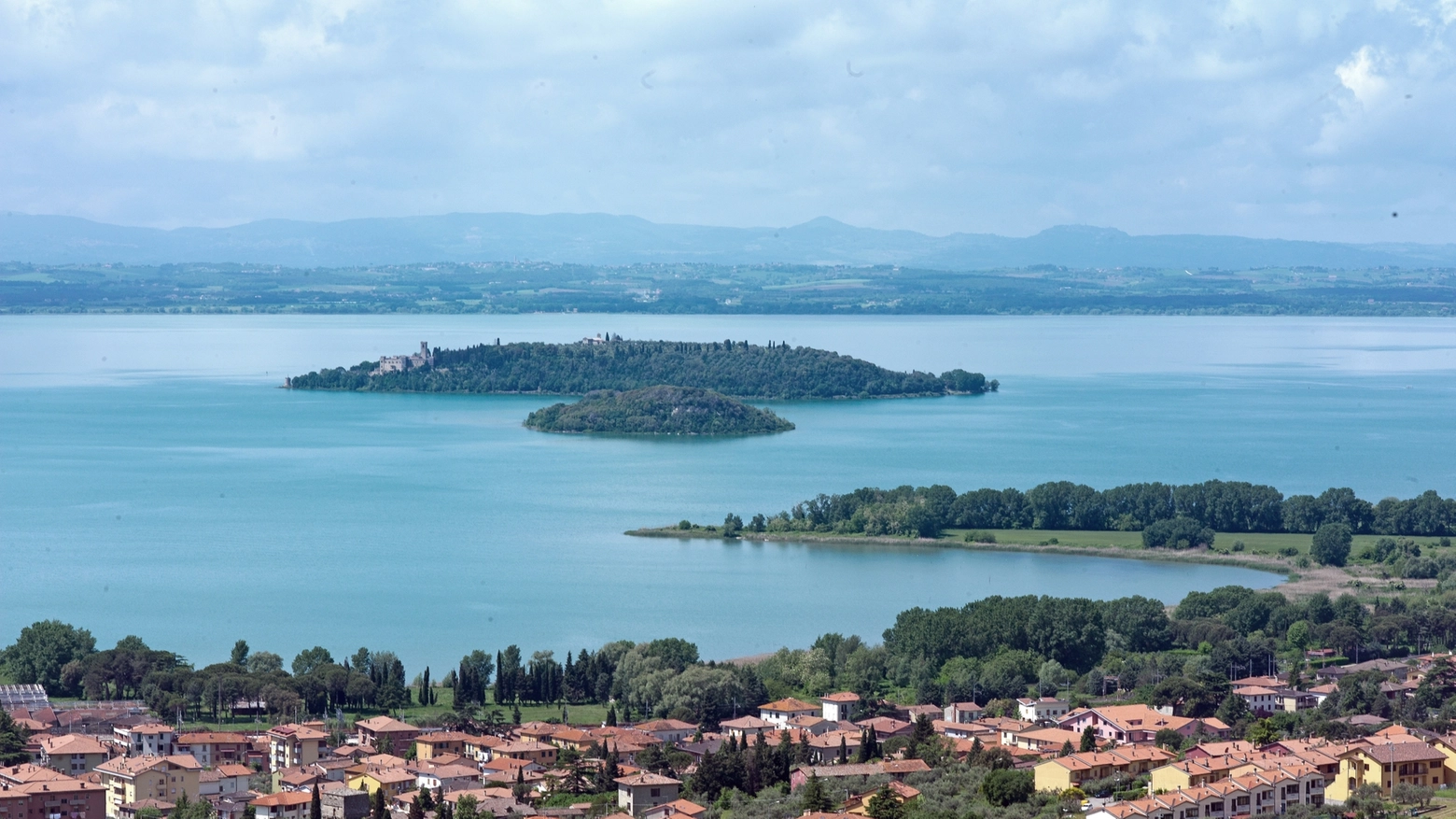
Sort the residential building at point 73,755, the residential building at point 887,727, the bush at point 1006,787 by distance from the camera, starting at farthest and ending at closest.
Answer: the residential building at point 887,727
the residential building at point 73,755
the bush at point 1006,787

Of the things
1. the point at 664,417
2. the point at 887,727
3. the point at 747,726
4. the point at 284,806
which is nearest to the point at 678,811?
the point at 284,806

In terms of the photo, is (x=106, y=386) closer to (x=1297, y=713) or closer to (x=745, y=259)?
(x=1297, y=713)

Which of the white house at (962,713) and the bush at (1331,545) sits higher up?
the bush at (1331,545)

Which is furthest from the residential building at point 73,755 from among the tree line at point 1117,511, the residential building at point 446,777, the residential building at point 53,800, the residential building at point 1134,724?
the tree line at point 1117,511

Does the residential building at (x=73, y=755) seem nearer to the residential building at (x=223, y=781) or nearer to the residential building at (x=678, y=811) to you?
the residential building at (x=223, y=781)

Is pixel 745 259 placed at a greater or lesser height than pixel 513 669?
greater

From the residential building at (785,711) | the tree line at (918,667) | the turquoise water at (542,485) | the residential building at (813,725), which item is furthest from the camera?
the turquoise water at (542,485)

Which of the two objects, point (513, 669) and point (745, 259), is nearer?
point (513, 669)

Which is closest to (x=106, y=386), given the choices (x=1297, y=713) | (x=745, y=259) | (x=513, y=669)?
(x=513, y=669)
